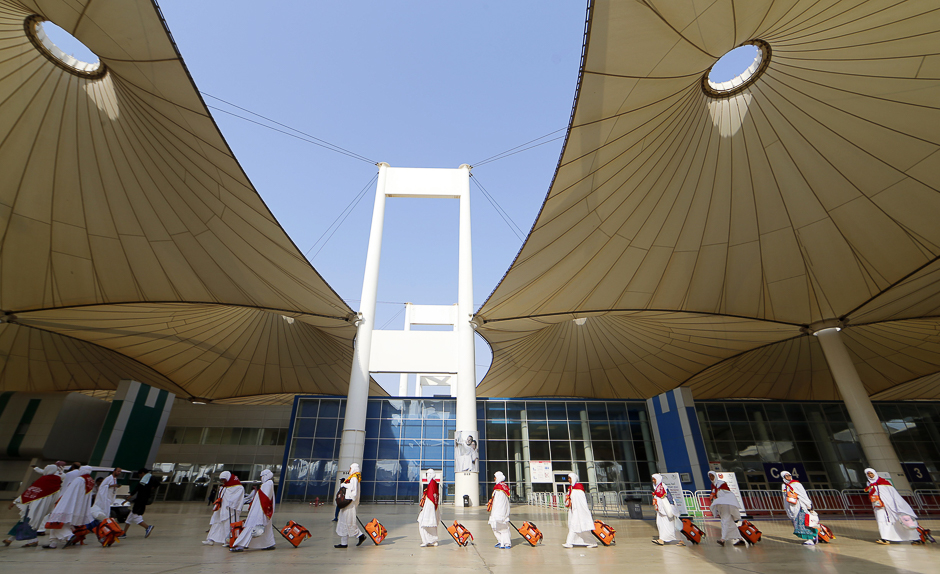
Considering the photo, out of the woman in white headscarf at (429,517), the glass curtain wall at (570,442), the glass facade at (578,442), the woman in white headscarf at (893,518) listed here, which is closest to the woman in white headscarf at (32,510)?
the woman in white headscarf at (429,517)

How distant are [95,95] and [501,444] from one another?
81.0ft

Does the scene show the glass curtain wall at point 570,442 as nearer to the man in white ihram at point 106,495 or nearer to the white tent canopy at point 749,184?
the white tent canopy at point 749,184

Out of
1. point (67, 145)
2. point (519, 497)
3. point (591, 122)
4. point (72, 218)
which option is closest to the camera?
point (591, 122)

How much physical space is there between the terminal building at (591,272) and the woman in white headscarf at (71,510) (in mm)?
8469

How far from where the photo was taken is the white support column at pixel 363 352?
20516 millimetres

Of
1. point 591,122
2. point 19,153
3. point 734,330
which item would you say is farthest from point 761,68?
point 19,153

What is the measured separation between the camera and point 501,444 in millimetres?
27109

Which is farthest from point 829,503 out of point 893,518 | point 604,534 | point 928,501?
point 604,534

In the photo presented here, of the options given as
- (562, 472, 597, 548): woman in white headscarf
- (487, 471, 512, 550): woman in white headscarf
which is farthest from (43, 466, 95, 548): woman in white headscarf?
(562, 472, 597, 548): woman in white headscarf

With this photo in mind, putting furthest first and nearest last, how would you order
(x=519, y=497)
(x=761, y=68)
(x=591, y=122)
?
(x=519, y=497)
(x=761, y=68)
(x=591, y=122)

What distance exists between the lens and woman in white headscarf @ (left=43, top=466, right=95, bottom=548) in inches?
328

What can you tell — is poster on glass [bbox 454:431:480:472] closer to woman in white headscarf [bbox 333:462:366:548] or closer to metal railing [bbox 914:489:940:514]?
woman in white headscarf [bbox 333:462:366:548]

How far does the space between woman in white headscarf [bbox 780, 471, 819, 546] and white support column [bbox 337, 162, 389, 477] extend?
649 inches

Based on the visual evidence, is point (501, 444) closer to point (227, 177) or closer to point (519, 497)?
point (519, 497)
